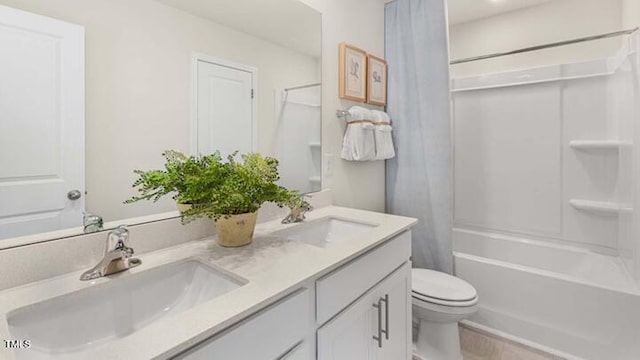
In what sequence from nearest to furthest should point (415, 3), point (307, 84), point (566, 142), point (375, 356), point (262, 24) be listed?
point (375, 356), point (262, 24), point (307, 84), point (415, 3), point (566, 142)

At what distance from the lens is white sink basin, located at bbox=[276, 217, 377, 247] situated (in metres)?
1.38

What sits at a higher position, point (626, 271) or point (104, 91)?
point (104, 91)

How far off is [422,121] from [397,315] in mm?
1252

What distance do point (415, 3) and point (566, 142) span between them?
1.47 metres

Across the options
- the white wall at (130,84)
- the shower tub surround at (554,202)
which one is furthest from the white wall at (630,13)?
the white wall at (130,84)

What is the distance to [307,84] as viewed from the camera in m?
1.62

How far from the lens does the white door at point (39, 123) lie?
0.76m

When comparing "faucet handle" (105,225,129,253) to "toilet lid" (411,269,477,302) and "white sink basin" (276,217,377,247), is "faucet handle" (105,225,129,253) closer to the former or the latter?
"white sink basin" (276,217,377,247)

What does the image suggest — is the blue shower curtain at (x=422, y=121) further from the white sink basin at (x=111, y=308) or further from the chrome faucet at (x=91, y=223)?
the chrome faucet at (x=91, y=223)

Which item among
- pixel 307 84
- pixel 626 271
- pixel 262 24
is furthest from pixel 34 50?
pixel 626 271

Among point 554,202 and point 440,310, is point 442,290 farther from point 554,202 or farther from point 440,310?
point 554,202

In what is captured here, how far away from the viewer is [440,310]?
60.0 inches

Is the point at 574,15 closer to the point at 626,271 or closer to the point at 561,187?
the point at 561,187

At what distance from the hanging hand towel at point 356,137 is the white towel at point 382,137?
69mm
